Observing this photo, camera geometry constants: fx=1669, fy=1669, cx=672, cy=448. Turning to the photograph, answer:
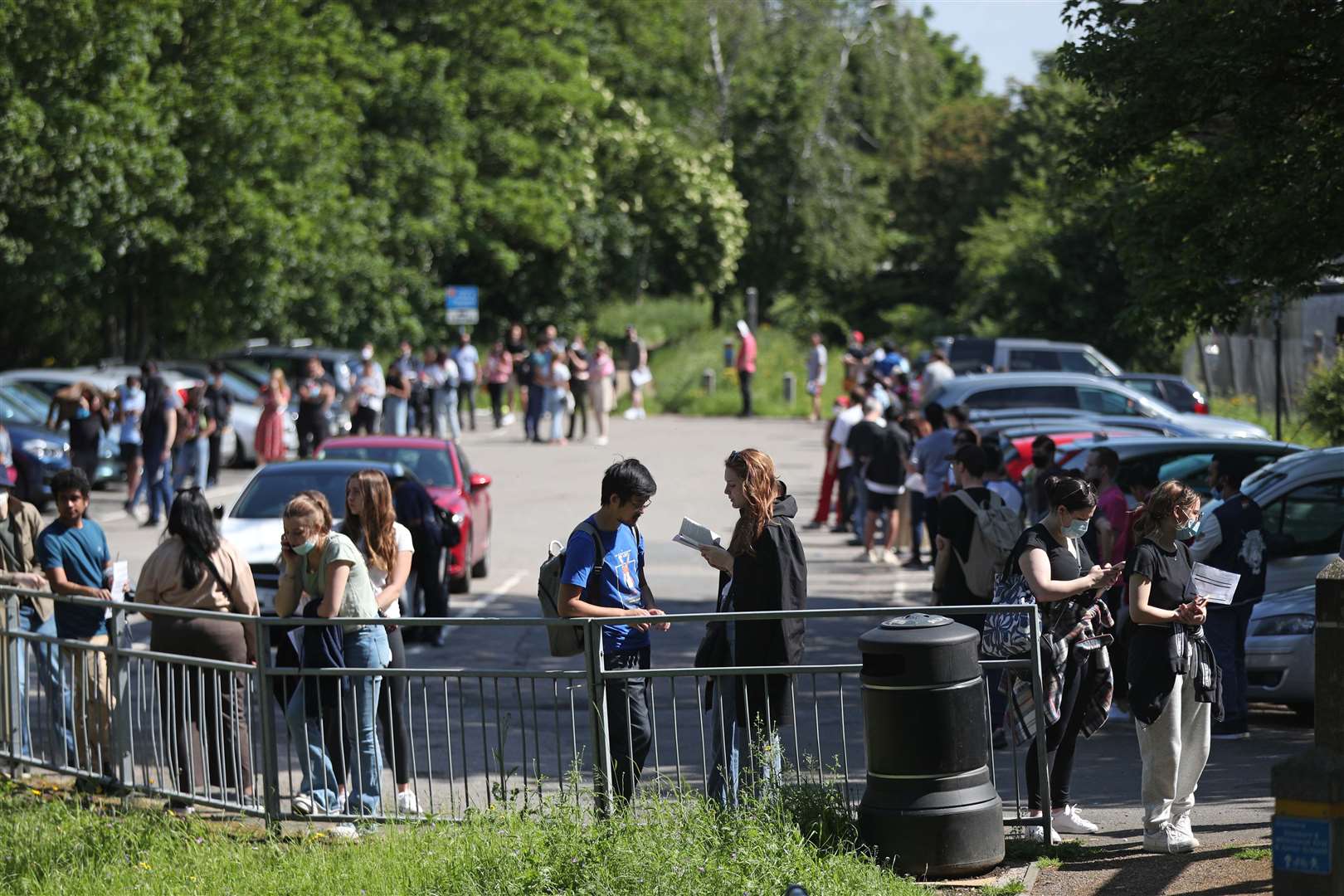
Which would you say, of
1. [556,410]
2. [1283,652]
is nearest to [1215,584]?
[1283,652]

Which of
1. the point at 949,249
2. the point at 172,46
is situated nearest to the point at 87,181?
the point at 172,46

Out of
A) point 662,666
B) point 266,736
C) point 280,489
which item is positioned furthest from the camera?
point 280,489

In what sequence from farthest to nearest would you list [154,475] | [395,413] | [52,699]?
[395,413] < [154,475] < [52,699]

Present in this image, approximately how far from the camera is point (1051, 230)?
44.5 metres

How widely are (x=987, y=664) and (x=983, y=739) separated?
14.7 inches

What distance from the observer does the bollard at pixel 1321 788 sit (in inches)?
221

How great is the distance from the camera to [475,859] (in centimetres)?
671

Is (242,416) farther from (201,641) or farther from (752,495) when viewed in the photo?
(752,495)

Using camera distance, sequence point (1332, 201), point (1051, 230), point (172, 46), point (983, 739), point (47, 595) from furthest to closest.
→ point (1051, 230), point (172, 46), point (1332, 201), point (47, 595), point (983, 739)

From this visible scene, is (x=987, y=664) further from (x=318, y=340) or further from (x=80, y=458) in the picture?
(x=318, y=340)

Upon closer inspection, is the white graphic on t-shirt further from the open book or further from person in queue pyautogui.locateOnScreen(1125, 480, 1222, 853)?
the open book

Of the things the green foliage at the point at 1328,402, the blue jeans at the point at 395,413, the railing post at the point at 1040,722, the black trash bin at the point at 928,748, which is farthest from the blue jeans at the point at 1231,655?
the blue jeans at the point at 395,413

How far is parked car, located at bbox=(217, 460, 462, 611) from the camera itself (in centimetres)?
1316

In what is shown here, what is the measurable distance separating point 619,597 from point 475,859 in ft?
4.59
